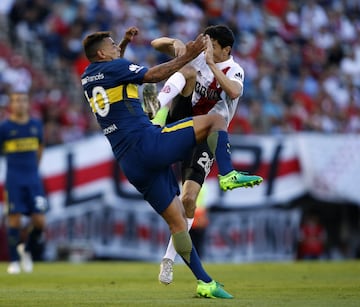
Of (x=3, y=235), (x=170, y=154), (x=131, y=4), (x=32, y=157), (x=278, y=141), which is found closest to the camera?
(x=170, y=154)

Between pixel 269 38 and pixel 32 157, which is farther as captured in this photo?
pixel 269 38

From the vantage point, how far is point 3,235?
64.3ft

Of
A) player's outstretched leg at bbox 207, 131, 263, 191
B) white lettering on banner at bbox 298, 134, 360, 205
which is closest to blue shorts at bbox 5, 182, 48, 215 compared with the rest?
player's outstretched leg at bbox 207, 131, 263, 191

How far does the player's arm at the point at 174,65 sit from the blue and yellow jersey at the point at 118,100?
8 centimetres

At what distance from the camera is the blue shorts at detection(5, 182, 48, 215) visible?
16.0 m

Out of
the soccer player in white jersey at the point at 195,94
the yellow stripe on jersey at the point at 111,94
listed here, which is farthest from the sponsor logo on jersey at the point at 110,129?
the soccer player in white jersey at the point at 195,94

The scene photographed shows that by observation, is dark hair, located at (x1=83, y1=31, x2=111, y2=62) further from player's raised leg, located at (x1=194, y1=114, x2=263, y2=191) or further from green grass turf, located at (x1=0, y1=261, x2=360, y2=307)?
green grass turf, located at (x1=0, y1=261, x2=360, y2=307)

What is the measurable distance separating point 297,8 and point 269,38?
2281 mm

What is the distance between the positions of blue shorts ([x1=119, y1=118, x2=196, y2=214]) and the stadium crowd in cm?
1027

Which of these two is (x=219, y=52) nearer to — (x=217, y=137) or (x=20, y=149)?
(x=217, y=137)

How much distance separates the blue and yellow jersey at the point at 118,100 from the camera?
31.6ft

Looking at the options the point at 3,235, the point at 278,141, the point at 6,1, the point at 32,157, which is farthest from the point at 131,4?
the point at 32,157

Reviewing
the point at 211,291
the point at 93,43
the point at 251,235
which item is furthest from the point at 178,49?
the point at 251,235

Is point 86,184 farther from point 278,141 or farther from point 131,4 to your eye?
point 131,4
